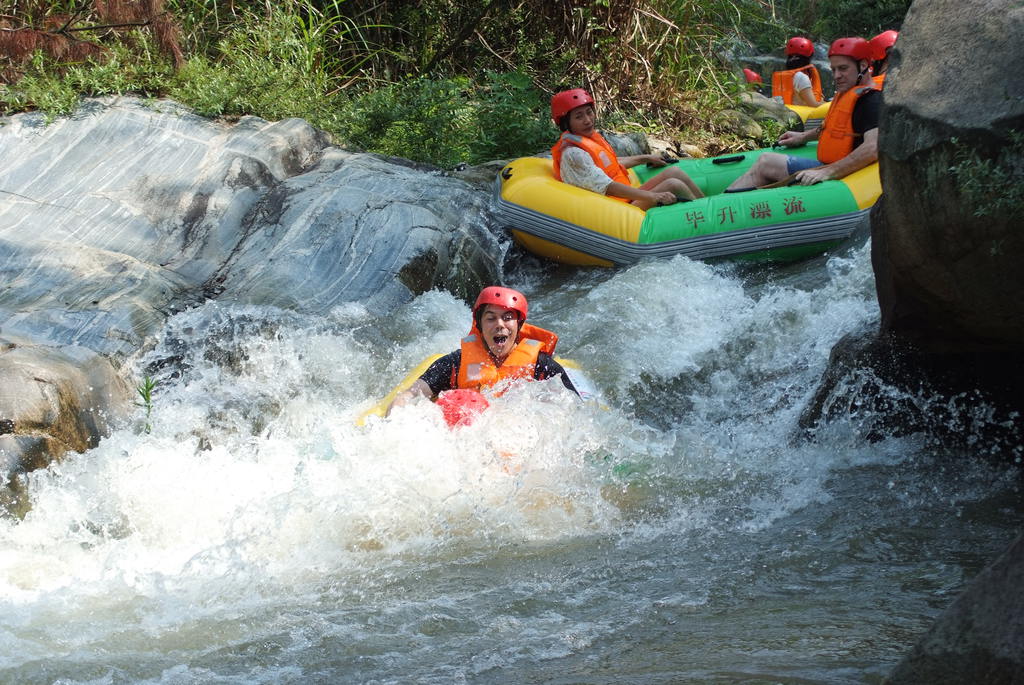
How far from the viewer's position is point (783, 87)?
11.6m

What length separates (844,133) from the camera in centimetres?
750

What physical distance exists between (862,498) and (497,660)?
72.5 inches

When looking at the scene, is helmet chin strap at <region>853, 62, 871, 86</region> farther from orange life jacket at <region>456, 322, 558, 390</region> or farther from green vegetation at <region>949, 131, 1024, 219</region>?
green vegetation at <region>949, 131, 1024, 219</region>

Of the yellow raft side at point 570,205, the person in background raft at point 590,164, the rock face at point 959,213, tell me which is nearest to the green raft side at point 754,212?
the yellow raft side at point 570,205

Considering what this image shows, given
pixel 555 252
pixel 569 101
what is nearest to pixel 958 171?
pixel 555 252

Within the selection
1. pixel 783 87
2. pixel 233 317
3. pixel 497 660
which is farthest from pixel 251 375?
pixel 783 87

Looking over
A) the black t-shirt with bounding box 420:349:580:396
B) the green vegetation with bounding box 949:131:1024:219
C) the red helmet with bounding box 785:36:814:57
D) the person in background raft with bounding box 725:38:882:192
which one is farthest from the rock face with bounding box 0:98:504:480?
the red helmet with bounding box 785:36:814:57

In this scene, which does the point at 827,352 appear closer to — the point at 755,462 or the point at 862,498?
the point at 755,462

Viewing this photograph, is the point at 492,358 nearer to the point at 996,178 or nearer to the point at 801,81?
the point at 996,178

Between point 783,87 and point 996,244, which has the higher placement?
point 996,244

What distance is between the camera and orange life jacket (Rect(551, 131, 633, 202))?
7.83 metres

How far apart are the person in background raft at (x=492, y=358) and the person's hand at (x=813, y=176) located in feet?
9.36

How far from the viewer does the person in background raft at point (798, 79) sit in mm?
11297

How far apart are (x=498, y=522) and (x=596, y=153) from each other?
162 inches
